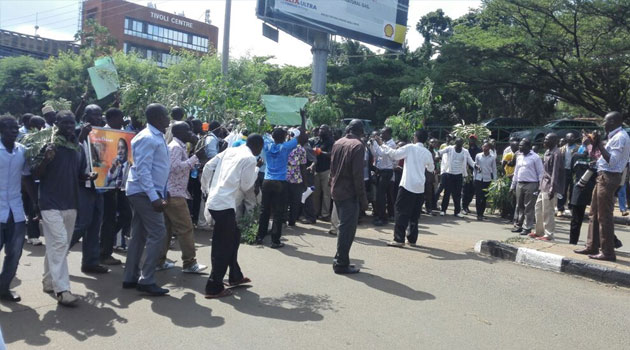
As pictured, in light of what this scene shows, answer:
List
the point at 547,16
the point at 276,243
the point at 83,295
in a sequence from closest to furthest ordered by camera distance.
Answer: the point at 83,295 < the point at 276,243 < the point at 547,16

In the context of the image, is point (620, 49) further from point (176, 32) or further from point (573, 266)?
point (176, 32)

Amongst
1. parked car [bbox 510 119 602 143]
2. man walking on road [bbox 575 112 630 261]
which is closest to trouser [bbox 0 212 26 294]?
man walking on road [bbox 575 112 630 261]

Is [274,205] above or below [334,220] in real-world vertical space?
above

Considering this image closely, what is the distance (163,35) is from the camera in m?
61.8

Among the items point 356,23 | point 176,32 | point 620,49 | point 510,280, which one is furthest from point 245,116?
point 176,32

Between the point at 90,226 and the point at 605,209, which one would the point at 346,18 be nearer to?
the point at 605,209

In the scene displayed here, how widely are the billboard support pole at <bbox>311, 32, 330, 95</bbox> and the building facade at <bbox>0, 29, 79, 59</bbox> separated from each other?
37.2 meters

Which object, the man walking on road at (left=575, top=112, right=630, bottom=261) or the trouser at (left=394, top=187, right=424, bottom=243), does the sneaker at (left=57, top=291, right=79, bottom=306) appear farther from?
the man walking on road at (left=575, top=112, right=630, bottom=261)

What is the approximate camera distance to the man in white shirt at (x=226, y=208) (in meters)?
5.23

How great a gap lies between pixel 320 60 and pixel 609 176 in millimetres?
23271

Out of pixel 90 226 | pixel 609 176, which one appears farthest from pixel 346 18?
pixel 90 226

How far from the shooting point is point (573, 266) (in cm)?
650

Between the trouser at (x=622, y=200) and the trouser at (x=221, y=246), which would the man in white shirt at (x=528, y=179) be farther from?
the trouser at (x=221, y=246)

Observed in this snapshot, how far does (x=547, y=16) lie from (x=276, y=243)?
18.7m
